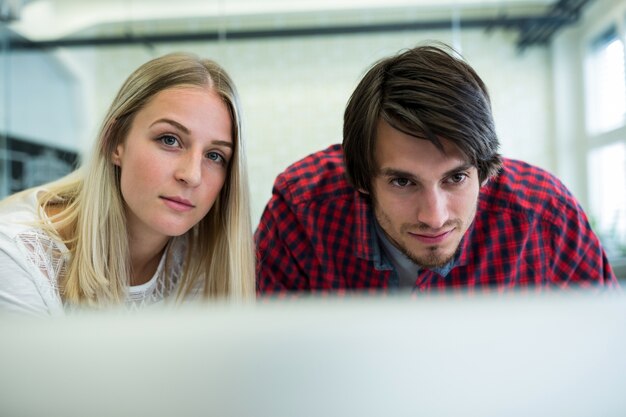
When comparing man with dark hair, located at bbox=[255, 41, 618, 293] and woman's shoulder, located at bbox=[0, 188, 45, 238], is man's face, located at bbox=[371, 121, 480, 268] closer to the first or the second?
man with dark hair, located at bbox=[255, 41, 618, 293]

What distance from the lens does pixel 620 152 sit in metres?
3.08

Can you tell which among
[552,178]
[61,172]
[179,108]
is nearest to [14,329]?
[179,108]

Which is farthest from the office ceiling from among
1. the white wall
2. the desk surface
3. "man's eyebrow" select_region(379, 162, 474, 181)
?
the desk surface

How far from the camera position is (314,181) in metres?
1.22

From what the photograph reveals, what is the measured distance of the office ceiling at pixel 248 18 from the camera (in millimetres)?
3223

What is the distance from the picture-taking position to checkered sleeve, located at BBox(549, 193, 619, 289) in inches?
43.9

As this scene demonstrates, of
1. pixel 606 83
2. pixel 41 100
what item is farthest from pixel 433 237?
pixel 41 100

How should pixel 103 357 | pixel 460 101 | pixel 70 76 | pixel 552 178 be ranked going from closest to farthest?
pixel 103 357 → pixel 460 101 → pixel 552 178 → pixel 70 76

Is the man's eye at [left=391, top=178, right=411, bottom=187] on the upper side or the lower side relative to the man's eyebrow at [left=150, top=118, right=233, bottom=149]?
lower

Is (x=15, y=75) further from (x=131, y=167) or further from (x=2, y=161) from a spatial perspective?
(x=131, y=167)

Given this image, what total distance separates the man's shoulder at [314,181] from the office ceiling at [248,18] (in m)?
2.19

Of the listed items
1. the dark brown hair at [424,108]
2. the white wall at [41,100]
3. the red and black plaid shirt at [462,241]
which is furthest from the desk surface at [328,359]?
the white wall at [41,100]

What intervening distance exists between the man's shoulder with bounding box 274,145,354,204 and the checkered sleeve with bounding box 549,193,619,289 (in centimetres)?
44

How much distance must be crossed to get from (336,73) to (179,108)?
2.26 m
